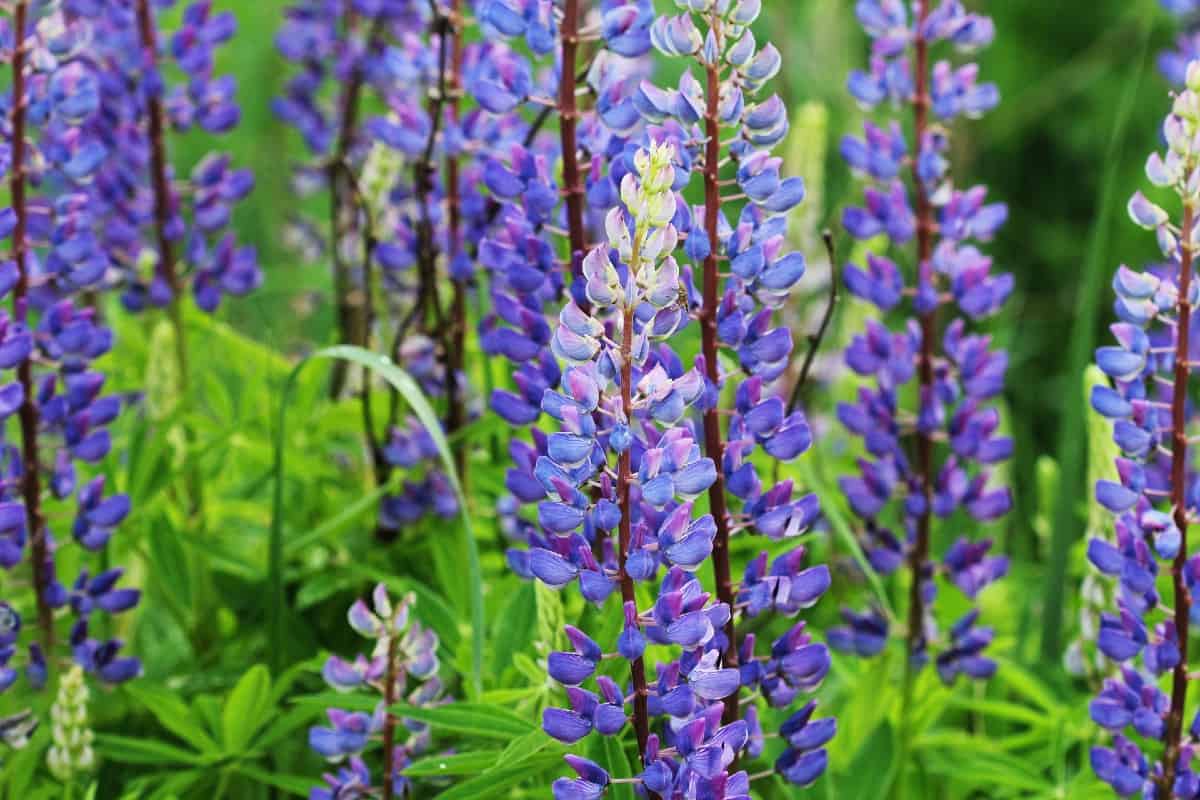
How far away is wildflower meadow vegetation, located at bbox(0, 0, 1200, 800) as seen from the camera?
1859 mm

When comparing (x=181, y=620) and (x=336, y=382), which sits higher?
(x=336, y=382)

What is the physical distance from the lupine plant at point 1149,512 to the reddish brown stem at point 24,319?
4.69ft

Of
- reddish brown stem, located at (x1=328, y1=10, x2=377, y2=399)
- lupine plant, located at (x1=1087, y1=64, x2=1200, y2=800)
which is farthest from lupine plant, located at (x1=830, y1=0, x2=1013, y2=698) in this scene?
reddish brown stem, located at (x1=328, y1=10, x2=377, y2=399)

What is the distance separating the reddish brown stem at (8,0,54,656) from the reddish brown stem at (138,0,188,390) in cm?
58

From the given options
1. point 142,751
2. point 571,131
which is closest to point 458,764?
point 142,751

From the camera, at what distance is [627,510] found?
166cm

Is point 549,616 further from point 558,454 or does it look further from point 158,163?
point 158,163

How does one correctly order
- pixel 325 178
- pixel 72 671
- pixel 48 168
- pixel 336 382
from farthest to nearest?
pixel 325 178
pixel 336 382
pixel 48 168
pixel 72 671

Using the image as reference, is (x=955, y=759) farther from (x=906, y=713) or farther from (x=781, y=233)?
(x=781, y=233)

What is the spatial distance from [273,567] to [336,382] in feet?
2.97

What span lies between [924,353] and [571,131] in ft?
2.28

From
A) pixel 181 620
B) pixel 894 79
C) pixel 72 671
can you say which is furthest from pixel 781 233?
pixel 181 620

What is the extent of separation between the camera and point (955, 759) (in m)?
2.54

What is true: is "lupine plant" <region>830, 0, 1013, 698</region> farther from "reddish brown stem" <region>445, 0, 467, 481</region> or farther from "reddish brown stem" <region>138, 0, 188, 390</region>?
"reddish brown stem" <region>138, 0, 188, 390</region>
